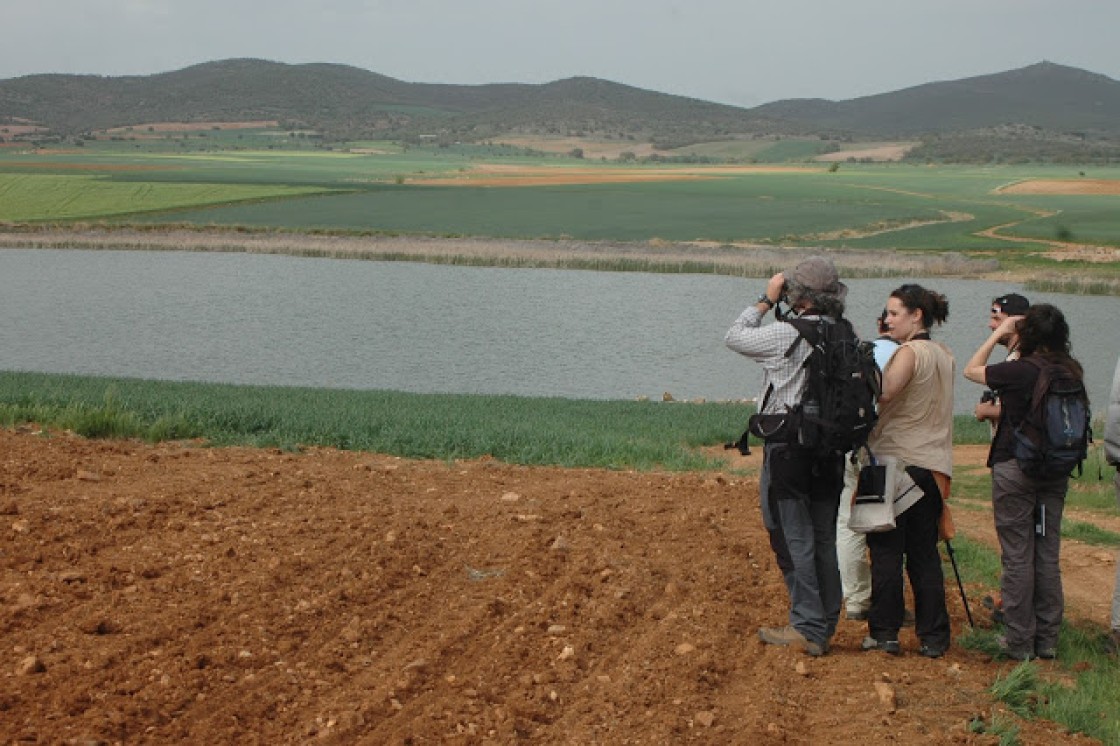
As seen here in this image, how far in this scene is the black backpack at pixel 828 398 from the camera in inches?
259

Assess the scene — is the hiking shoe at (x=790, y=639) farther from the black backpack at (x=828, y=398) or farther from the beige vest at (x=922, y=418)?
the beige vest at (x=922, y=418)

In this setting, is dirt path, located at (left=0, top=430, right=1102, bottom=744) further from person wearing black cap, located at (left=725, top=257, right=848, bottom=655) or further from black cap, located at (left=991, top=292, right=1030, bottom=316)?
black cap, located at (left=991, top=292, right=1030, bottom=316)

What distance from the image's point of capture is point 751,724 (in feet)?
18.3

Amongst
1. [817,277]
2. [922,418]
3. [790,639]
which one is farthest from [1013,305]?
[790,639]

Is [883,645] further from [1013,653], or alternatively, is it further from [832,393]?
[832,393]

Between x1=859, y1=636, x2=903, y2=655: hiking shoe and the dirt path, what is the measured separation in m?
0.10

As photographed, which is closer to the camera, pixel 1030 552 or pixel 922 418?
pixel 922 418

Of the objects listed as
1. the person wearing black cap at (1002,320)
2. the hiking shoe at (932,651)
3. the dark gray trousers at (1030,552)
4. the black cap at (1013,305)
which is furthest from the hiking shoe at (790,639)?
the black cap at (1013,305)

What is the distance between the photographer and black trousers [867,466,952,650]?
7.12 meters

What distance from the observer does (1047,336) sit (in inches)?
296

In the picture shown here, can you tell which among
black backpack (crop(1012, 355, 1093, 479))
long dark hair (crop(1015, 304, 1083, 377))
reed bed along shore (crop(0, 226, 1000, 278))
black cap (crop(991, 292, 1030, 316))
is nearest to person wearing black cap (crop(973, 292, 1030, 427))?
black cap (crop(991, 292, 1030, 316))

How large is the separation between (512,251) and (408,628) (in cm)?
4925

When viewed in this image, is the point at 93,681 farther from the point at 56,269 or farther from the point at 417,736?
the point at 56,269

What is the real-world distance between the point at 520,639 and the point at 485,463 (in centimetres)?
577
